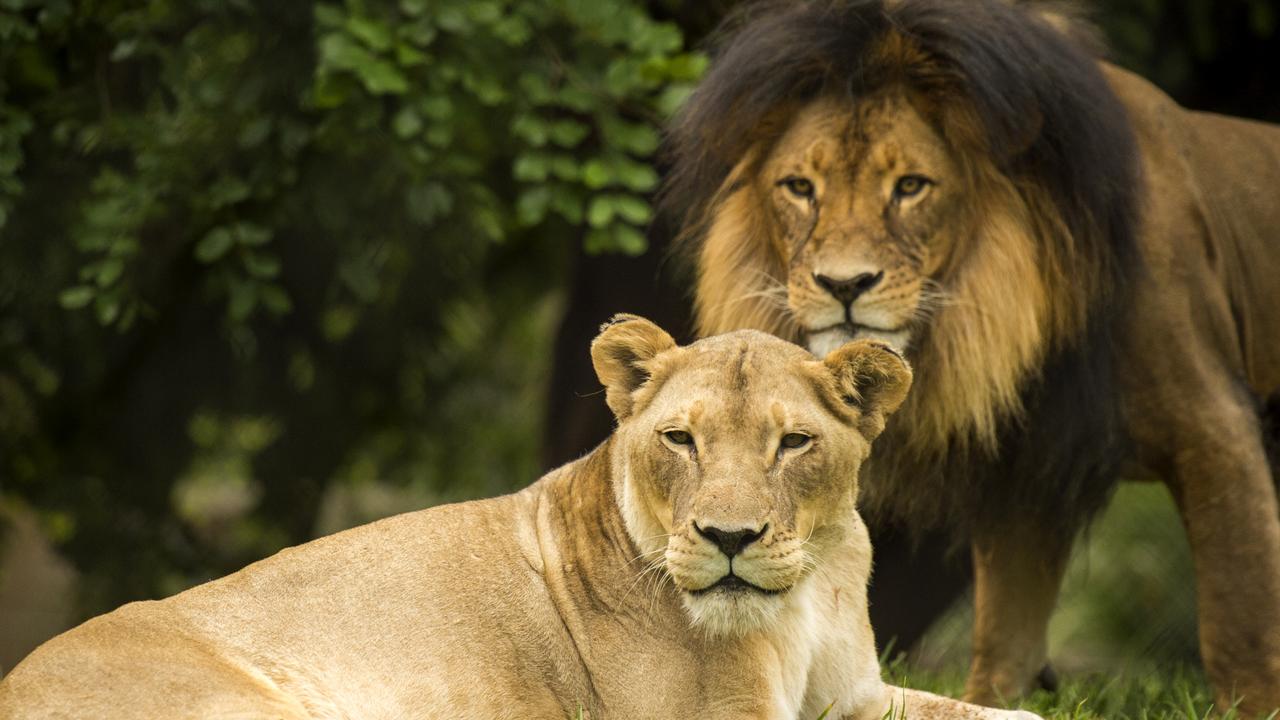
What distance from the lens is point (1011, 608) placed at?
4422 millimetres

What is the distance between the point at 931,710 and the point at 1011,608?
110 centimetres

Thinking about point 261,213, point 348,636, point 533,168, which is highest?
point 533,168

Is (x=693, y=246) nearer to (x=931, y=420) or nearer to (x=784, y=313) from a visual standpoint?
(x=784, y=313)

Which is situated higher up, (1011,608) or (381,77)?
(381,77)

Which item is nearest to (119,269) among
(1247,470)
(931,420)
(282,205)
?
(282,205)

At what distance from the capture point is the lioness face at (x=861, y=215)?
3.69 metres

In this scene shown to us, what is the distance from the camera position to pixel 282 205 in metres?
5.15

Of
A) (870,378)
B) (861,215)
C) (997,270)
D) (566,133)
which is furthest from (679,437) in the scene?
(566,133)

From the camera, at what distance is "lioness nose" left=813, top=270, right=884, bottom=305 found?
3.65 m

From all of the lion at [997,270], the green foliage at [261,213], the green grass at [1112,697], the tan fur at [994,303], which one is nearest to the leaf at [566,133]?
the green foliage at [261,213]

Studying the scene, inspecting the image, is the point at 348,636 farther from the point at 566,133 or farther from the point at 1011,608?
the point at 566,133

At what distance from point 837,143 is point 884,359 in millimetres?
862

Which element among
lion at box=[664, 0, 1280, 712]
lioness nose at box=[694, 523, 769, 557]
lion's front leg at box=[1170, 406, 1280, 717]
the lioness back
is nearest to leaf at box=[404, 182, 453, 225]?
lion at box=[664, 0, 1280, 712]

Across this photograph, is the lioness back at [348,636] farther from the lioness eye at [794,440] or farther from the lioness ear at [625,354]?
the lioness eye at [794,440]
